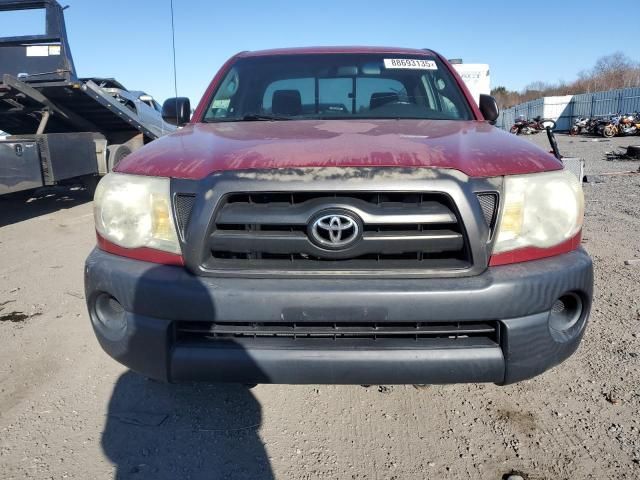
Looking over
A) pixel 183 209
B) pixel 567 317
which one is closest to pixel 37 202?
pixel 183 209

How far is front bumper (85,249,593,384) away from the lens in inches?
71.5

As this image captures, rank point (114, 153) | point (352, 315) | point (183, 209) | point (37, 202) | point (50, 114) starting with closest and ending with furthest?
point (352, 315), point (183, 209), point (50, 114), point (114, 153), point (37, 202)

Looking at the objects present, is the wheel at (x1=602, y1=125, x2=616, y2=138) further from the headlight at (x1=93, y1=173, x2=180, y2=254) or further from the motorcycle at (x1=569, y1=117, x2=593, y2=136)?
the headlight at (x1=93, y1=173, x2=180, y2=254)

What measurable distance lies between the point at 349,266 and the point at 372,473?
3.00 feet

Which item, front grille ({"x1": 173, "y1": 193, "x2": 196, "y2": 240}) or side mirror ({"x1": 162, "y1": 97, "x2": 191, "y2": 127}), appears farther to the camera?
side mirror ({"x1": 162, "y1": 97, "x2": 191, "y2": 127})

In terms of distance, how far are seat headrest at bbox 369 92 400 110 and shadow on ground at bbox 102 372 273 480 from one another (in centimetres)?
193

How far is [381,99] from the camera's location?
10.6 feet

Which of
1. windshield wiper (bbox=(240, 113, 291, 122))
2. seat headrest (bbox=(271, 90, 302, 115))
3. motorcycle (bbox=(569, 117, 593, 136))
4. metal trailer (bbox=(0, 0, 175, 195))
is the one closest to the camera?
windshield wiper (bbox=(240, 113, 291, 122))

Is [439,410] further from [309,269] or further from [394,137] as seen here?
[394,137]

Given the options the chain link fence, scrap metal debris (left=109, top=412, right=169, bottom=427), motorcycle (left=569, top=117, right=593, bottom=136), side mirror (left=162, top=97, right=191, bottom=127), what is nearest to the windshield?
side mirror (left=162, top=97, right=191, bottom=127)

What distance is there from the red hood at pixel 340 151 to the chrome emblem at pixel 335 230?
21 centimetres

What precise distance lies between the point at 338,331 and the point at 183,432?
3.40 feet

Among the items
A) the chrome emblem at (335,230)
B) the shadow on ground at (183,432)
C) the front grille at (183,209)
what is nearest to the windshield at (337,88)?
the front grille at (183,209)

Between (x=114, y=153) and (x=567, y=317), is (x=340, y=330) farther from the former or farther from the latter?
(x=114, y=153)
